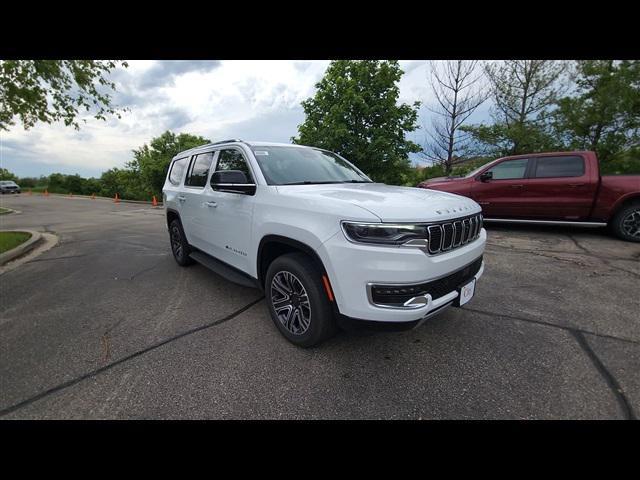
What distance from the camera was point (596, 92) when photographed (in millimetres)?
11406

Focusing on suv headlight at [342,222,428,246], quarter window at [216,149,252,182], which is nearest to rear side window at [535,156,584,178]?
suv headlight at [342,222,428,246]

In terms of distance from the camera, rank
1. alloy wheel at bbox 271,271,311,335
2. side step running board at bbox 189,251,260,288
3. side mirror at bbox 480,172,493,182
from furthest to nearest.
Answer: side mirror at bbox 480,172,493,182 < side step running board at bbox 189,251,260,288 < alloy wheel at bbox 271,271,311,335

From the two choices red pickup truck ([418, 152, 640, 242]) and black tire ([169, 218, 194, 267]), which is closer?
black tire ([169, 218, 194, 267])

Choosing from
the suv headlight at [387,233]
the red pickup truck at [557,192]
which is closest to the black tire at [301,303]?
the suv headlight at [387,233]

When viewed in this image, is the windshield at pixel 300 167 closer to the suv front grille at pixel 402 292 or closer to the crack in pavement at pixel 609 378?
the suv front grille at pixel 402 292

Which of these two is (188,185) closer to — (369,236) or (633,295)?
(369,236)

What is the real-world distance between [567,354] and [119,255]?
284 inches

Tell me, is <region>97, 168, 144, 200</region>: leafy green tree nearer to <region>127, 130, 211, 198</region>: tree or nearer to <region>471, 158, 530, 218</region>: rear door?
<region>127, 130, 211, 198</region>: tree

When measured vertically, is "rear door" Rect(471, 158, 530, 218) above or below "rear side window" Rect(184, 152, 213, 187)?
below

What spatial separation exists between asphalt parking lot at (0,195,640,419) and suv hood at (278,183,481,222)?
1.23m

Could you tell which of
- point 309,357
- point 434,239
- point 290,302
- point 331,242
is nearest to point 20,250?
point 290,302

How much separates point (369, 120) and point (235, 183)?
1220 cm

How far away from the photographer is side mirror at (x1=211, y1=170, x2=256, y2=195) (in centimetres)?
266
